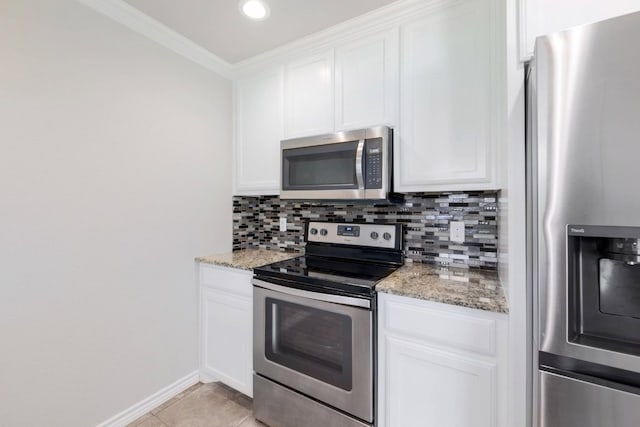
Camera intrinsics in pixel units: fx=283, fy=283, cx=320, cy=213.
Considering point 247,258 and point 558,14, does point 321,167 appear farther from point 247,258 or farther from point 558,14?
point 558,14

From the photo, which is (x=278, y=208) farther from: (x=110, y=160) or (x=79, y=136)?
(x=79, y=136)

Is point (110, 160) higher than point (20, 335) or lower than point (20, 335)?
higher

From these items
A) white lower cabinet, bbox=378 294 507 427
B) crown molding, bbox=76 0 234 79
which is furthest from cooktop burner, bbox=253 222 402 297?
crown molding, bbox=76 0 234 79

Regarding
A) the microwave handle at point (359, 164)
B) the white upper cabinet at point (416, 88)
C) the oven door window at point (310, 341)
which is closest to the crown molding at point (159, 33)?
the white upper cabinet at point (416, 88)

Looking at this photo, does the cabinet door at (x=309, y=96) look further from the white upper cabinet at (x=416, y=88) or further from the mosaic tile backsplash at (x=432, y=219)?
the mosaic tile backsplash at (x=432, y=219)

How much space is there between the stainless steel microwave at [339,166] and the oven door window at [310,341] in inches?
26.6

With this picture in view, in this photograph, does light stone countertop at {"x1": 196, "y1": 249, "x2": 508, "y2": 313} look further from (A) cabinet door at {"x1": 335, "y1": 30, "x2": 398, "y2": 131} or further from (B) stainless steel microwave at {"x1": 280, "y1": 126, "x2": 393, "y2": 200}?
(A) cabinet door at {"x1": 335, "y1": 30, "x2": 398, "y2": 131}

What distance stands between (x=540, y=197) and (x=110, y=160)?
6.47ft

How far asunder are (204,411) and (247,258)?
978 millimetres

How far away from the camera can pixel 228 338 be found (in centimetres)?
189

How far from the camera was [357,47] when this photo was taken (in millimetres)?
1756

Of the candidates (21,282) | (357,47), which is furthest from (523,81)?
(21,282)

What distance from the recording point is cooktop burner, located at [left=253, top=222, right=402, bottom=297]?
141 centimetres

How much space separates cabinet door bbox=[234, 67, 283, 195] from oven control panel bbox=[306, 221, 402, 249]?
43cm
